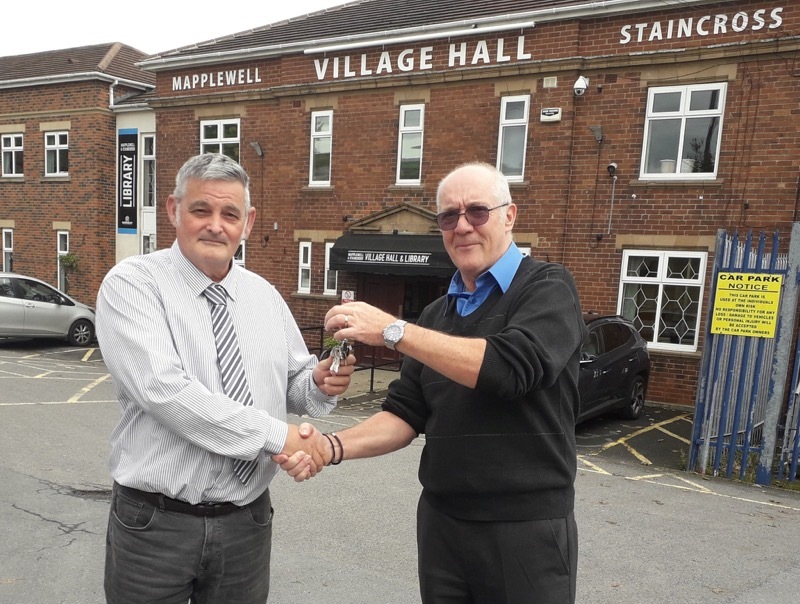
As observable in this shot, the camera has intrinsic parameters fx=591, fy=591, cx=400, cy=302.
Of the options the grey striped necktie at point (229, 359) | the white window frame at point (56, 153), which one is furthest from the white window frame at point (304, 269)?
the grey striped necktie at point (229, 359)

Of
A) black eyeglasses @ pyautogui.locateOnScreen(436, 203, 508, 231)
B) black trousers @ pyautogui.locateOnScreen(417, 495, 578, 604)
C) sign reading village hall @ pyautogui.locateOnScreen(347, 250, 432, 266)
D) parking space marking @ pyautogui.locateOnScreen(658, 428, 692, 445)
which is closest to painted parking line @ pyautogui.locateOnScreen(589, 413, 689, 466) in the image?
parking space marking @ pyautogui.locateOnScreen(658, 428, 692, 445)

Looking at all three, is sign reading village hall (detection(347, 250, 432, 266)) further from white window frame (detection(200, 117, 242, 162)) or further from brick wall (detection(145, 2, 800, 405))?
white window frame (detection(200, 117, 242, 162))

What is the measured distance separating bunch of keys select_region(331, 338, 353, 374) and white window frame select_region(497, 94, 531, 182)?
378 inches

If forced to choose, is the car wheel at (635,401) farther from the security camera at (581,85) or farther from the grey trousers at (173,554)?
the grey trousers at (173,554)

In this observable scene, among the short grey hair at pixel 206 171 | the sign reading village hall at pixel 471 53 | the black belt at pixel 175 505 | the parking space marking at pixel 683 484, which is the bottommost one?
the parking space marking at pixel 683 484

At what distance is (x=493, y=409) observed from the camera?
73.1 inches

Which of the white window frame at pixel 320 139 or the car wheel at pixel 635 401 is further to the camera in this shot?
the white window frame at pixel 320 139

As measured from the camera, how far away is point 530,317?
5.82 feet

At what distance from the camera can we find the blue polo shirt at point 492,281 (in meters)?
1.97

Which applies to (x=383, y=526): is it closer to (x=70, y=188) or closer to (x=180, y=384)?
(x=180, y=384)

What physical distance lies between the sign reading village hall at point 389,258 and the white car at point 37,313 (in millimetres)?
6690

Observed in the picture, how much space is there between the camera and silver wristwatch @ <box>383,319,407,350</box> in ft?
5.74

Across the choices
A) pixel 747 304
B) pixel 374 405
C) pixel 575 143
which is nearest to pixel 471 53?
pixel 575 143

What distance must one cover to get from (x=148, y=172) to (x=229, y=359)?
16044mm
